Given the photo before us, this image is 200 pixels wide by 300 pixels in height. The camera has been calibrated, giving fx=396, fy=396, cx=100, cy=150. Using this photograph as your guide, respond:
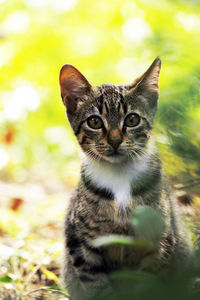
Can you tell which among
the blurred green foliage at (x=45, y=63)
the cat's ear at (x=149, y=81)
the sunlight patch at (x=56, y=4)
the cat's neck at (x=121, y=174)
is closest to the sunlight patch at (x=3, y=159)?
the blurred green foliage at (x=45, y=63)

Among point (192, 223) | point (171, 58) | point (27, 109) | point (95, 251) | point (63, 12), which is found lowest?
point (95, 251)

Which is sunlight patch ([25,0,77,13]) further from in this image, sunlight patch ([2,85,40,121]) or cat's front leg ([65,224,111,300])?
cat's front leg ([65,224,111,300])

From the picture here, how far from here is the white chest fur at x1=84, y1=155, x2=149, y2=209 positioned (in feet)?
7.09

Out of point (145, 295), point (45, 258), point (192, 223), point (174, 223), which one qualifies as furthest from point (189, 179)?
point (45, 258)

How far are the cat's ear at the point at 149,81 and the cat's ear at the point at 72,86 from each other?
308 millimetres

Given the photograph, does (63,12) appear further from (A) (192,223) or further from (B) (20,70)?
(A) (192,223)

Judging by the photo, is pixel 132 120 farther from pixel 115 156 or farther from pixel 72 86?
pixel 72 86

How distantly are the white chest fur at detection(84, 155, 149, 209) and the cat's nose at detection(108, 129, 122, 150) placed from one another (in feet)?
0.62

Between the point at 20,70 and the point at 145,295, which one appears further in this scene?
the point at 20,70

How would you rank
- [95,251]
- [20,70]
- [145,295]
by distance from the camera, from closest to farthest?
[145,295]
[95,251]
[20,70]

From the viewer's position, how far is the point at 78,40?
514 centimetres

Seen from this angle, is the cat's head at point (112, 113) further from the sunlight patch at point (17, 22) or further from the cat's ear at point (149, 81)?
the sunlight patch at point (17, 22)

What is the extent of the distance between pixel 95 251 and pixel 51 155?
12.4ft

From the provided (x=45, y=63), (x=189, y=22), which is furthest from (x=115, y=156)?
→ (x=45, y=63)
